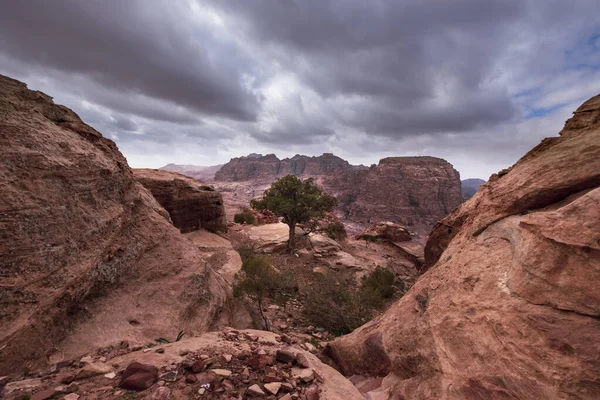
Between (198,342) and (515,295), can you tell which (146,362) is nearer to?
(198,342)

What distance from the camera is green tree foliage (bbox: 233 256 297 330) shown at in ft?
28.8

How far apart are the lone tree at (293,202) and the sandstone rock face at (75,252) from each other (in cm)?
1331

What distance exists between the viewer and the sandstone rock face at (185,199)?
16.4m

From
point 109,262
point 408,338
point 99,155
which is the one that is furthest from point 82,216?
point 408,338

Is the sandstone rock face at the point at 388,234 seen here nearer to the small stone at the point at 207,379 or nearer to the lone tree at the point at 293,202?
the lone tree at the point at 293,202

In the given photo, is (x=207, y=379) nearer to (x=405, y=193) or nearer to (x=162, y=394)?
(x=162, y=394)

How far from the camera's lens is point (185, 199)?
57.9 feet

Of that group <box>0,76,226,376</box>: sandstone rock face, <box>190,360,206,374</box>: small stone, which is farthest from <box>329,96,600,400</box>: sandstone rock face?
<box>0,76,226,376</box>: sandstone rock face

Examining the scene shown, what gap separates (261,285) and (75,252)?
5.48 m

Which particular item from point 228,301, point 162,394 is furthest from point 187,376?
point 228,301

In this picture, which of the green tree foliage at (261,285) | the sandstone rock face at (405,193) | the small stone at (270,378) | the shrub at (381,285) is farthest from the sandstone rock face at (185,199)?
the sandstone rock face at (405,193)

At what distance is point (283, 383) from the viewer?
3410 millimetres

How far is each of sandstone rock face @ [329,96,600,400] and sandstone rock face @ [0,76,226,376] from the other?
4368 mm

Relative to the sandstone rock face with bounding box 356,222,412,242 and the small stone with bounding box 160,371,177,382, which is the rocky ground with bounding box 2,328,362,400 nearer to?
the small stone with bounding box 160,371,177,382
